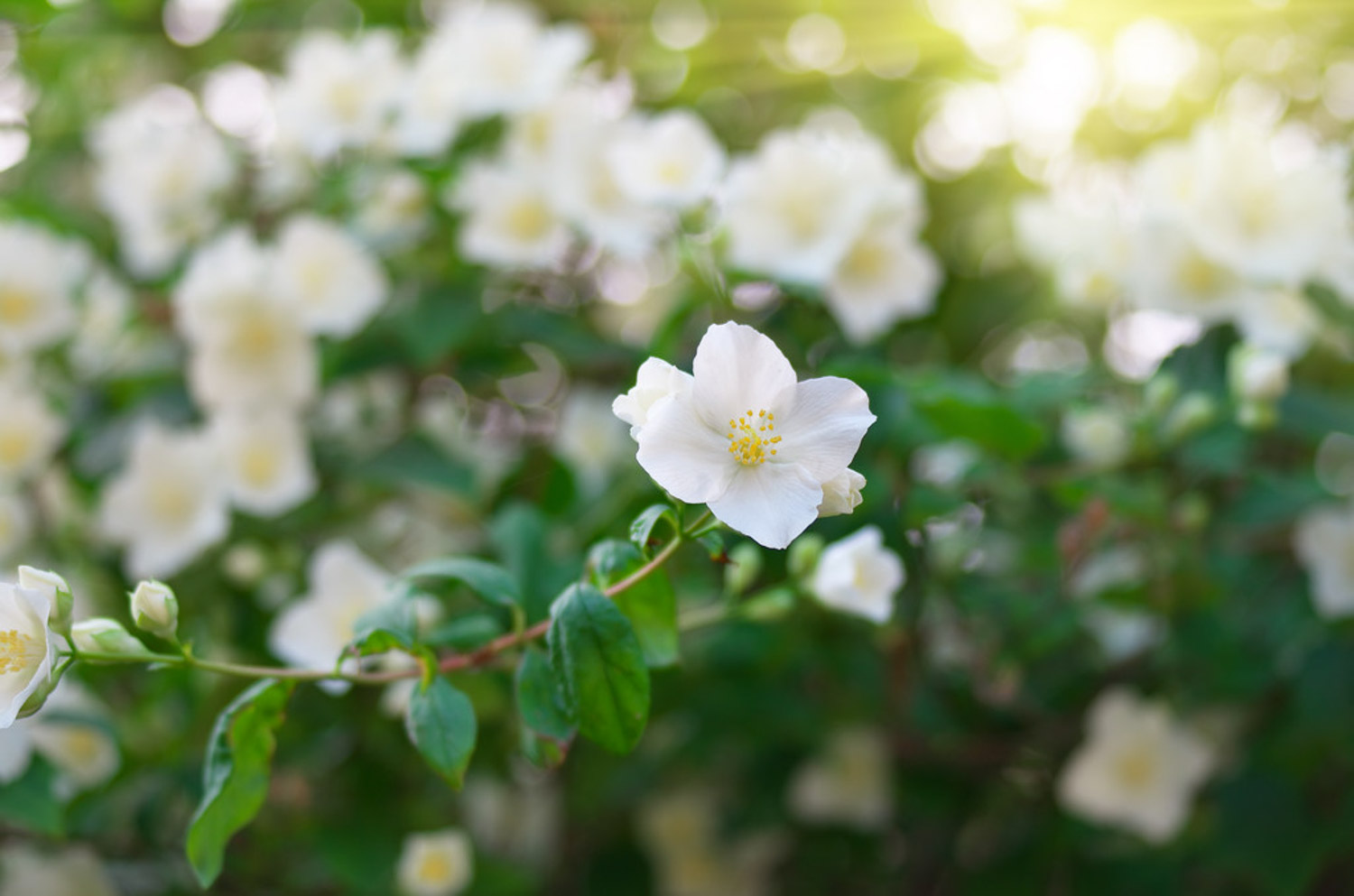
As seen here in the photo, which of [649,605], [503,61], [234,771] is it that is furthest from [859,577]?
[503,61]

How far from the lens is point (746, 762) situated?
131 centimetres

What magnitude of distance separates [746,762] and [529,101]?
80 cm

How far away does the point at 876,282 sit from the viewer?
3.62ft

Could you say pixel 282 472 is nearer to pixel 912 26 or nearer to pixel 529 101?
pixel 529 101

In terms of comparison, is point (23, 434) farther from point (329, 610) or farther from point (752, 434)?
point (752, 434)

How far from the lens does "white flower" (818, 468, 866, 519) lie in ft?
1.77

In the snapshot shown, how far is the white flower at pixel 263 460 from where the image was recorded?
1.09m

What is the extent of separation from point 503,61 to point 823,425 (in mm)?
826

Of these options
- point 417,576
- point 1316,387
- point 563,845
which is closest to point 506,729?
point 563,845

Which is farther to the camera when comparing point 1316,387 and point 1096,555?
point 1316,387

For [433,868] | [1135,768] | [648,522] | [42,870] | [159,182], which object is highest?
[648,522]

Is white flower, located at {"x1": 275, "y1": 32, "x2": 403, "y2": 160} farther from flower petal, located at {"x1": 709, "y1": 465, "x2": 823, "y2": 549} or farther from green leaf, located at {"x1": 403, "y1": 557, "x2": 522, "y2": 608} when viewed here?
flower petal, located at {"x1": 709, "y1": 465, "x2": 823, "y2": 549}

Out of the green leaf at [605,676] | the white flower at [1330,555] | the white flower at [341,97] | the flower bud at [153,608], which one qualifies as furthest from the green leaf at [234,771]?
the white flower at [1330,555]

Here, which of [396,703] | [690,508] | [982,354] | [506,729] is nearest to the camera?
[690,508]
